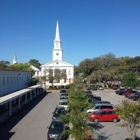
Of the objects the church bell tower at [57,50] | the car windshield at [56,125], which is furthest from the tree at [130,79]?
the car windshield at [56,125]

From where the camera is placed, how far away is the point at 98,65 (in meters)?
73.2

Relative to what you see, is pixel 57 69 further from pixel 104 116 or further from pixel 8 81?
pixel 104 116

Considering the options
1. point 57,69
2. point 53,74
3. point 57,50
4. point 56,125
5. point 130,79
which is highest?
point 57,50

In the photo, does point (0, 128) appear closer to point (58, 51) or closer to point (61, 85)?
point (61, 85)

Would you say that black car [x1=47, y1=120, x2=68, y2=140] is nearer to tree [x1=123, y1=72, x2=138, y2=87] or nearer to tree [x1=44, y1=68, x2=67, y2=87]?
tree [x1=123, y1=72, x2=138, y2=87]

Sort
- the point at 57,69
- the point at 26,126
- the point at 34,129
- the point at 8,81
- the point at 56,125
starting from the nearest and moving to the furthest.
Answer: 1. the point at 56,125
2. the point at 34,129
3. the point at 26,126
4. the point at 8,81
5. the point at 57,69

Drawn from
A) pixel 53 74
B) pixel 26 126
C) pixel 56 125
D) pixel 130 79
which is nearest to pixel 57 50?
pixel 53 74

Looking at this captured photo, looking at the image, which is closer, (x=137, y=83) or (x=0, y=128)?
(x=0, y=128)

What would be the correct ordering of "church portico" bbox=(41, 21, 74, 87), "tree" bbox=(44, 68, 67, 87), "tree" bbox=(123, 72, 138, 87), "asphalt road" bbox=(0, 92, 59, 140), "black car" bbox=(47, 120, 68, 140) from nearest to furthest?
"black car" bbox=(47, 120, 68, 140)
"asphalt road" bbox=(0, 92, 59, 140)
"tree" bbox=(123, 72, 138, 87)
"tree" bbox=(44, 68, 67, 87)
"church portico" bbox=(41, 21, 74, 87)

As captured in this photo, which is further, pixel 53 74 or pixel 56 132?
pixel 53 74

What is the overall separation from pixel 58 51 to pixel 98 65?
49.9 feet

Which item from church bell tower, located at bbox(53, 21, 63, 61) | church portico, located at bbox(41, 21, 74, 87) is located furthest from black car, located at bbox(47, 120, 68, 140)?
church bell tower, located at bbox(53, 21, 63, 61)

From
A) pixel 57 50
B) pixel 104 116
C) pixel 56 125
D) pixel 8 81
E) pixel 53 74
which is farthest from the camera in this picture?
pixel 57 50

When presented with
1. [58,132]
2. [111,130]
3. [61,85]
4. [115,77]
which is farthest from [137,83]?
[58,132]
